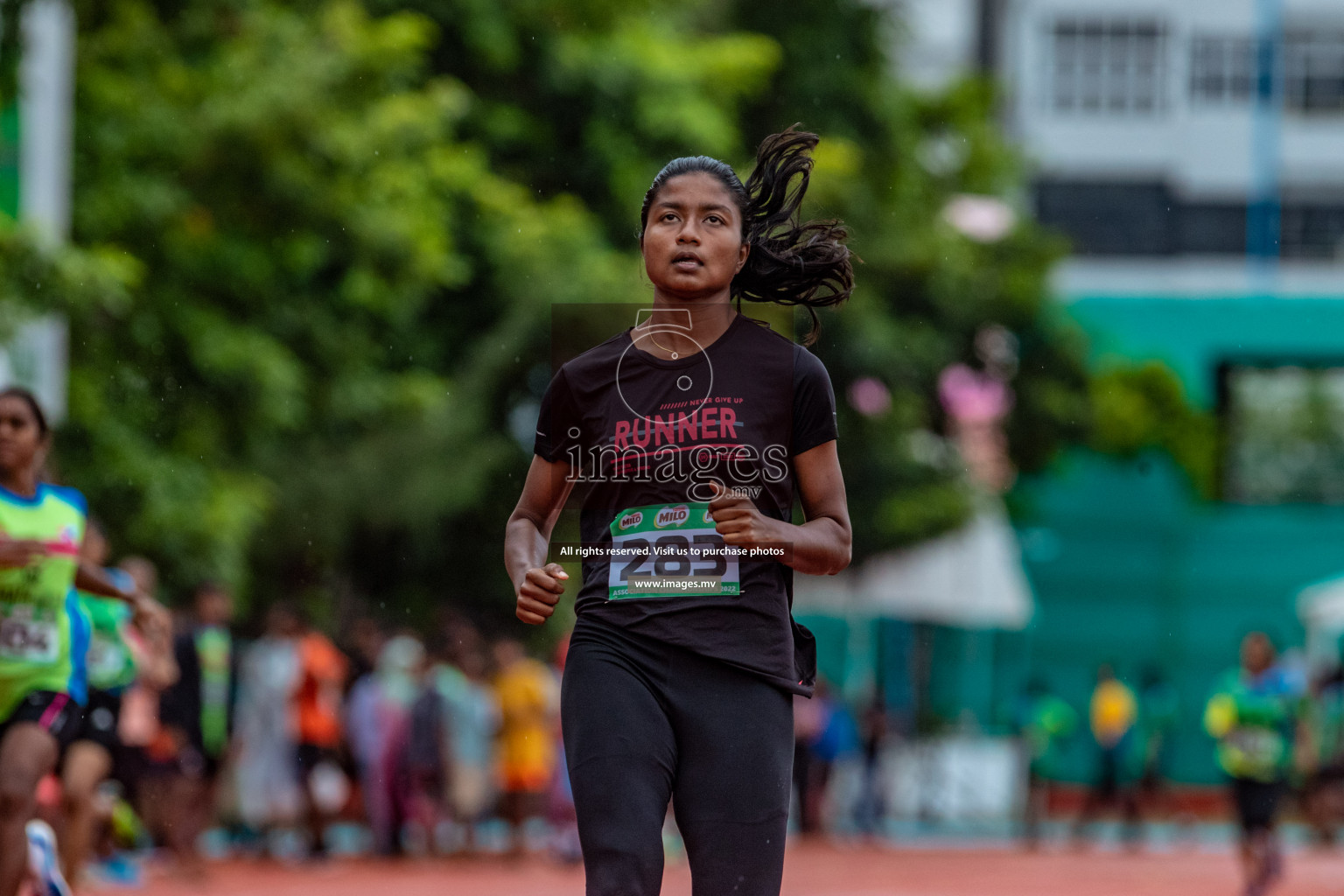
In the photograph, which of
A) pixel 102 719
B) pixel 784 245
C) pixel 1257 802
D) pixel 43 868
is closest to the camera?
pixel 784 245

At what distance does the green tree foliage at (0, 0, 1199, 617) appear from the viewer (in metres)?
14.8

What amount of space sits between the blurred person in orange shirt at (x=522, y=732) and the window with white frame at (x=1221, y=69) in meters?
21.8

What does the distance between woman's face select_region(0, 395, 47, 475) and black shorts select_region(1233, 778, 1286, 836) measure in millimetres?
8888

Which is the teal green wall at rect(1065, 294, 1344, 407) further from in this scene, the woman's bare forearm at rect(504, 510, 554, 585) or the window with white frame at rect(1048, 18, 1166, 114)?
the woman's bare forearm at rect(504, 510, 554, 585)

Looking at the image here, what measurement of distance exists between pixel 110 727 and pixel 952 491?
16.0 metres

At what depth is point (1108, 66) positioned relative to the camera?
112ft

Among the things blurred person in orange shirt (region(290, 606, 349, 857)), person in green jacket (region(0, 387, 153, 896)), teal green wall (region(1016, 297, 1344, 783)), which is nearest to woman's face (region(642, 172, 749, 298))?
person in green jacket (region(0, 387, 153, 896))

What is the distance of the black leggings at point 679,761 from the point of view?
13.1 ft

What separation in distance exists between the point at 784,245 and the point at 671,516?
718mm

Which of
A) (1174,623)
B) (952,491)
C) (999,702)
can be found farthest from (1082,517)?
(952,491)

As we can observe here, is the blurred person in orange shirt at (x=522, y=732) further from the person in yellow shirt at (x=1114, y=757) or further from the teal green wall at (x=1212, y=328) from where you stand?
the teal green wall at (x=1212, y=328)

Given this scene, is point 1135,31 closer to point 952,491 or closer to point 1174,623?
point 1174,623

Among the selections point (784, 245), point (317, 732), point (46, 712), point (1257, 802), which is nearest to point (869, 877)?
point (1257, 802)

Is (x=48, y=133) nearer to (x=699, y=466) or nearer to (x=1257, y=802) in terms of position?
(x=1257, y=802)
